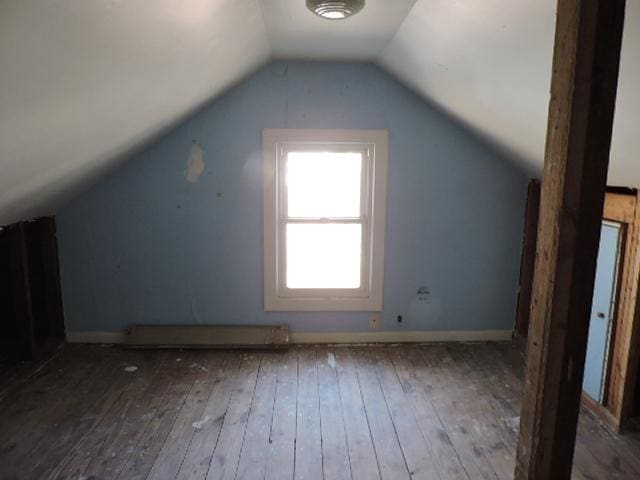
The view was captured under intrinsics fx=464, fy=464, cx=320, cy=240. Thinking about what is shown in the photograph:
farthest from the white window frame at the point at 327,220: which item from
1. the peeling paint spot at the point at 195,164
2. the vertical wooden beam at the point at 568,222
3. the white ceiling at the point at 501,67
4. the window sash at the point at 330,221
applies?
the vertical wooden beam at the point at 568,222

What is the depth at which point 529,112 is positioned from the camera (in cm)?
229

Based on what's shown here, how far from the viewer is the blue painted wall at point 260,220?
347cm

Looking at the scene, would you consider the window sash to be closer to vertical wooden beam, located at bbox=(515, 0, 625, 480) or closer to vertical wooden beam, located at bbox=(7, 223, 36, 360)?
vertical wooden beam, located at bbox=(7, 223, 36, 360)

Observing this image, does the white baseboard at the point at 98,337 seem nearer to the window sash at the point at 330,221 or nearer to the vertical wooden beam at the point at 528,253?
the window sash at the point at 330,221

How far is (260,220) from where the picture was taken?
142 inches

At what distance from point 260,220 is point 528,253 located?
2139 mm

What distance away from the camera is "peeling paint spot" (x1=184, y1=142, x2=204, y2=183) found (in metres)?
3.50

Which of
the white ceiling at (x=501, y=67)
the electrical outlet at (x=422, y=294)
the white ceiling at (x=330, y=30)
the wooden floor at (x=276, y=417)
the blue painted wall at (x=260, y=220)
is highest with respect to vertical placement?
the white ceiling at (x=330, y=30)

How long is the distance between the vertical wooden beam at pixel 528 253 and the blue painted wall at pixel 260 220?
0.06 metres

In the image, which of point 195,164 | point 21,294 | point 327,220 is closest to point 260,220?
point 327,220

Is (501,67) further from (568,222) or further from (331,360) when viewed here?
Answer: (331,360)

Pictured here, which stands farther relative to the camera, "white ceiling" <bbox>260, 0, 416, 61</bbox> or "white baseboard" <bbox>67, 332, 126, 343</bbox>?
"white baseboard" <bbox>67, 332, 126, 343</bbox>

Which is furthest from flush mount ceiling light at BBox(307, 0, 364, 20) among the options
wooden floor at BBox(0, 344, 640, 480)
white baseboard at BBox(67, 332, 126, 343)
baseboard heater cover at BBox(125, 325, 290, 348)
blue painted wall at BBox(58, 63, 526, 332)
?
white baseboard at BBox(67, 332, 126, 343)

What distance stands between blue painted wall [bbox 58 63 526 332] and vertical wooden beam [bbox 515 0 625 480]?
2491 millimetres
